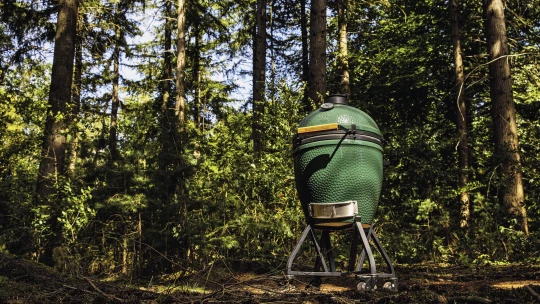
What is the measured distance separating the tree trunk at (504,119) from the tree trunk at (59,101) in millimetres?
8380

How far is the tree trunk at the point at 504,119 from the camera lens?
8.87 metres

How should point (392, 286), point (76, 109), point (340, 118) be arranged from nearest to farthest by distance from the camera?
point (392, 286) < point (340, 118) < point (76, 109)

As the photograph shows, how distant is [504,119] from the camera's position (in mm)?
9320

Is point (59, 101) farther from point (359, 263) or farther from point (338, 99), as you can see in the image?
point (359, 263)

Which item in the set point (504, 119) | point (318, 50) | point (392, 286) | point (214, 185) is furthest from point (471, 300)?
point (504, 119)

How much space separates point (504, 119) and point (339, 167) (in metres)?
5.91

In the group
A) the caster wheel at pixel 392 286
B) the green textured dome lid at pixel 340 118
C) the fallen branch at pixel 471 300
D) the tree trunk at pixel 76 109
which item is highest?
the tree trunk at pixel 76 109

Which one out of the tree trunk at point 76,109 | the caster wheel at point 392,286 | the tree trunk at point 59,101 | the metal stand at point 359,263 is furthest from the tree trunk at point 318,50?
the caster wheel at point 392,286

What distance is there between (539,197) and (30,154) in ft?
33.3

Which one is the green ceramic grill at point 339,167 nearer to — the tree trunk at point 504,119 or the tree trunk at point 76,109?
the tree trunk at point 504,119

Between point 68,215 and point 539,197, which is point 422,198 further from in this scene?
point 68,215

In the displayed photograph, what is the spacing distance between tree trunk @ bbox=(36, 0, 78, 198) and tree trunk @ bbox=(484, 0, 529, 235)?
838 cm

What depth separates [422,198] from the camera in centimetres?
978

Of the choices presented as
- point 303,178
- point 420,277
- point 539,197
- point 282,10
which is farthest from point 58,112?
point 282,10
